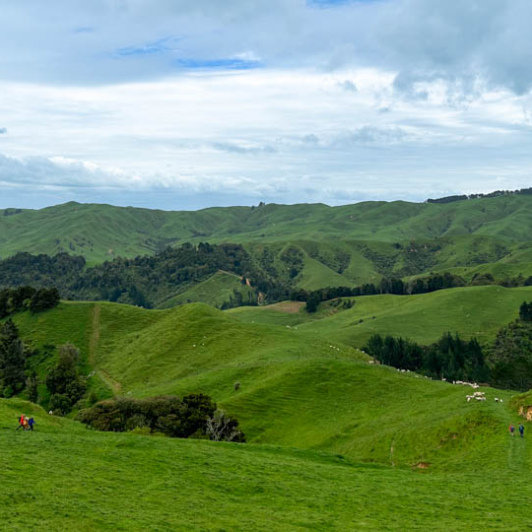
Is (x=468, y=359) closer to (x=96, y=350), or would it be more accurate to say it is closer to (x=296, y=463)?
(x=96, y=350)

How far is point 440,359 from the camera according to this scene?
164 m

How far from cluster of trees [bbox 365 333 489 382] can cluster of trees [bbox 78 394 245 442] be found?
9569 cm

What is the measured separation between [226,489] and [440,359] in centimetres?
13785

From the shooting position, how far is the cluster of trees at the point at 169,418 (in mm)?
76125

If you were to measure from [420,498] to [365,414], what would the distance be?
42.8m

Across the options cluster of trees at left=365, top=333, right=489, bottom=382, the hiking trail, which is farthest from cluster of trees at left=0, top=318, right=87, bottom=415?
cluster of trees at left=365, top=333, right=489, bottom=382

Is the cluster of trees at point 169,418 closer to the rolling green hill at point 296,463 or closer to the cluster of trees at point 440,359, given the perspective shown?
the rolling green hill at point 296,463

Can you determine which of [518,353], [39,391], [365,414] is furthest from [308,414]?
[518,353]

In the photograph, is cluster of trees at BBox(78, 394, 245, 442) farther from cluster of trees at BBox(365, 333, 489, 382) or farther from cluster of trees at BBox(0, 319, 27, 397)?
cluster of trees at BBox(365, 333, 489, 382)

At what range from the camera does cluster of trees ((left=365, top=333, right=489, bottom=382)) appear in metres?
156

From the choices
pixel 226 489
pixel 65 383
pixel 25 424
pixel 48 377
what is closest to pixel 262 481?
pixel 226 489

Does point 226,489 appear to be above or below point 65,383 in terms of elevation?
above

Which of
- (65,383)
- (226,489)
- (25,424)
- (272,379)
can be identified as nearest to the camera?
(226,489)

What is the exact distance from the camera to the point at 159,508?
111ft
